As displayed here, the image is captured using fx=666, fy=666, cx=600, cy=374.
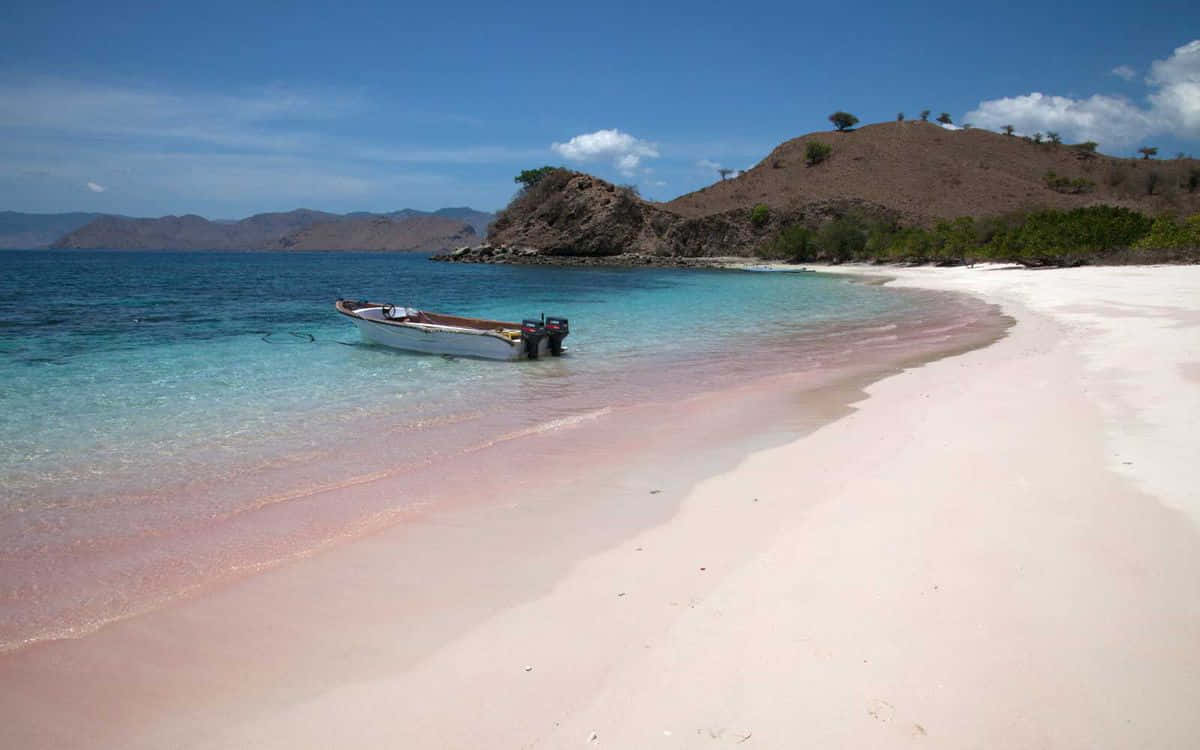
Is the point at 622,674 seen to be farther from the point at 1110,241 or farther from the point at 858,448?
the point at 1110,241

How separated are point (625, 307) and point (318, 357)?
1653cm

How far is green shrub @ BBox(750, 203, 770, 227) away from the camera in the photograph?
8794 cm

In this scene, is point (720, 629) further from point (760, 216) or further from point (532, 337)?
point (760, 216)

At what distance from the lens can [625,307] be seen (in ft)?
97.9

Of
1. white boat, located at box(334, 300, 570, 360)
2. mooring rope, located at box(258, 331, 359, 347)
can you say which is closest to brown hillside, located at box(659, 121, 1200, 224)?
mooring rope, located at box(258, 331, 359, 347)

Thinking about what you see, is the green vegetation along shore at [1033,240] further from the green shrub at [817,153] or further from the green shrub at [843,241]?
the green shrub at [817,153]

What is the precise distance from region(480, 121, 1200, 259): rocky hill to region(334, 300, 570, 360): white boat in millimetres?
73305

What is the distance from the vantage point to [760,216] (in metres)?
88.1

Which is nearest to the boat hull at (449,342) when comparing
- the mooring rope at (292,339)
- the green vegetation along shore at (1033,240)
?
the mooring rope at (292,339)

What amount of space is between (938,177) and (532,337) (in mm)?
102495

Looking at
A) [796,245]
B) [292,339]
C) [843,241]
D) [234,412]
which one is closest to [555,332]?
[234,412]

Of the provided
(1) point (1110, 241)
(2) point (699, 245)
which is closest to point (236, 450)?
(1) point (1110, 241)

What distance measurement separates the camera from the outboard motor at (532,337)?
1488 cm

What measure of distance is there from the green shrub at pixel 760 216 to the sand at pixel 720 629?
86.0m
